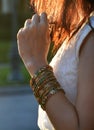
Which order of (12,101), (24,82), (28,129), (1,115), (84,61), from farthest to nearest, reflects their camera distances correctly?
A: (24,82), (12,101), (1,115), (28,129), (84,61)

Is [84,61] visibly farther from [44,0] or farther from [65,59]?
[44,0]

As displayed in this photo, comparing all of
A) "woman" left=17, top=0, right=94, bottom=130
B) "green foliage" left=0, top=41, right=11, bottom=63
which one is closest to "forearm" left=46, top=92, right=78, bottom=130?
"woman" left=17, top=0, right=94, bottom=130

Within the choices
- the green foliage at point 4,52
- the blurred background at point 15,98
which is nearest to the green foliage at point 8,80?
the blurred background at point 15,98

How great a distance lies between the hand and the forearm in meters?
0.14

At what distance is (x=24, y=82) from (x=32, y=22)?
12724mm

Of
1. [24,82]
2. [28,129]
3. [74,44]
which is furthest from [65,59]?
[24,82]

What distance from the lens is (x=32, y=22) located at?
77.8 inches

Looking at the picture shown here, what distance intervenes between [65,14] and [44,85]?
231mm

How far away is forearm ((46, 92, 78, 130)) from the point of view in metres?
1.80

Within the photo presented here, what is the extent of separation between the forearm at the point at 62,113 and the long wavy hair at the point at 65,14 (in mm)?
236

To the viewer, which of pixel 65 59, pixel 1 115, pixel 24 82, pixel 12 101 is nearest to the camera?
pixel 65 59

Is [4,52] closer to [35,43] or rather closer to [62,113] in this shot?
[35,43]

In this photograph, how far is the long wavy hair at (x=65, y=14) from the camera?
1.95m

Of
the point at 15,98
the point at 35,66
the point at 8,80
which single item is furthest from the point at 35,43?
the point at 8,80
